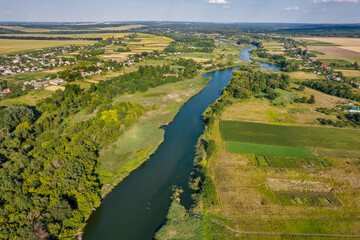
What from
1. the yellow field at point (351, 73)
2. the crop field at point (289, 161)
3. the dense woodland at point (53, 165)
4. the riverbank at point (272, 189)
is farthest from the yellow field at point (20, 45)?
the yellow field at point (351, 73)

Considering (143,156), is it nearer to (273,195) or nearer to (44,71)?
(273,195)

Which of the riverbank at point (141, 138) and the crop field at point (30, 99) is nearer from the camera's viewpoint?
the riverbank at point (141, 138)

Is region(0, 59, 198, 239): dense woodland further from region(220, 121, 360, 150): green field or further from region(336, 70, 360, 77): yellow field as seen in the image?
region(336, 70, 360, 77): yellow field

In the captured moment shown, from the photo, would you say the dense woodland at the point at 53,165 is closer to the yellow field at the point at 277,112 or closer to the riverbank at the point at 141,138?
the riverbank at the point at 141,138

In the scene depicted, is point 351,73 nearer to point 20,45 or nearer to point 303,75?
point 303,75

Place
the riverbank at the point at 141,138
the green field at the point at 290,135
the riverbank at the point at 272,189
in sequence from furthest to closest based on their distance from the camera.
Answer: the green field at the point at 290,135 < the riverbank at the point at 141,138 < the riverbank at the point at 272,189

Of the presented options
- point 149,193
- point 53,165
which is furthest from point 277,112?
point 53,165
